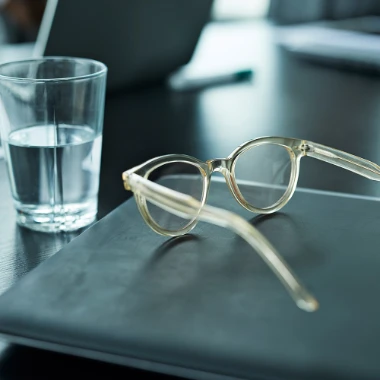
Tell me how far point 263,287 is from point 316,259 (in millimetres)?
60

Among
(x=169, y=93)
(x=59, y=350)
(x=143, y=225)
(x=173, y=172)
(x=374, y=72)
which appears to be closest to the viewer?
(x=59, y=350)

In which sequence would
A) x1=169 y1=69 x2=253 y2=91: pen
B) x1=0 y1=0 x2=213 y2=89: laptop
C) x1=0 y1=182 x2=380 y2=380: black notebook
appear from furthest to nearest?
x1=169 y1=69 x2=253 y2=91: pen
x1=0 y1=0 x2=213 y2=89: laptop
x1=0 y1=182 x2=380 y2=380: black notebook

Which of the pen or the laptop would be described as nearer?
the laptop

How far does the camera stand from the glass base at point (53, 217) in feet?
1.71

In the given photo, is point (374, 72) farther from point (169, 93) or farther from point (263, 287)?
point (263, 287)

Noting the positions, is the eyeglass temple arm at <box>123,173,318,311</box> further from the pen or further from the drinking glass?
the pen

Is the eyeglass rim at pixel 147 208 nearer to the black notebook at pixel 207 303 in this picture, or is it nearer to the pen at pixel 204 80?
the black notebook at pixel 207 303

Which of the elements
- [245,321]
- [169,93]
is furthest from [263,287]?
[169,93]

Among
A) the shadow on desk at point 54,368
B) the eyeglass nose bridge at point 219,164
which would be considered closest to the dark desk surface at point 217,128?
the shadow on desk at point 54,368

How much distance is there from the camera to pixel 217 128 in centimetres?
84

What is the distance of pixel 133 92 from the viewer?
1.04 meters

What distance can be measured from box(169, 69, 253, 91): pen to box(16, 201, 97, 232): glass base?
558 millimetres

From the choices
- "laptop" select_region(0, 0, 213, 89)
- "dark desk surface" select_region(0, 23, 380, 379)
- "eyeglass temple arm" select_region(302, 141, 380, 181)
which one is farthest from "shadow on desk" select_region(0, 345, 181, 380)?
"laptop" select_region(0, 0, 213, 89)

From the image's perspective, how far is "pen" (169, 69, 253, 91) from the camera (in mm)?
1057
